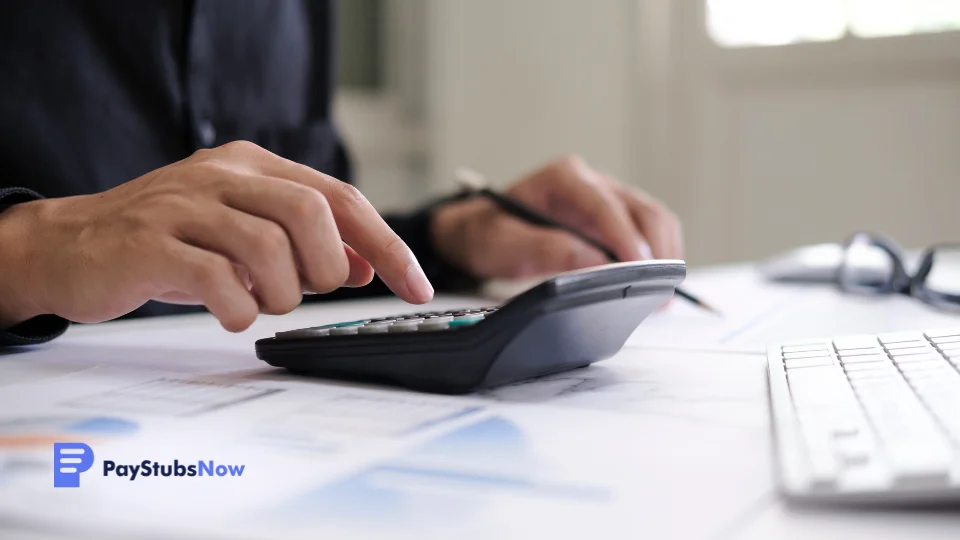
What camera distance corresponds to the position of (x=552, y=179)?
0.86 m

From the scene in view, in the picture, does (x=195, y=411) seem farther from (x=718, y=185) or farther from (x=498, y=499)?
(x=718, y=185)

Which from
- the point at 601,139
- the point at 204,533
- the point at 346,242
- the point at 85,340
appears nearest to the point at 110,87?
the point at 85,340

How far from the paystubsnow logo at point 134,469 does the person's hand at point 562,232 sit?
1.74 feet

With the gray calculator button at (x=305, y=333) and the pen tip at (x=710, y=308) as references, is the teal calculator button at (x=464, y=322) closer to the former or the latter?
the gray calculator button at (x=305, y=333)

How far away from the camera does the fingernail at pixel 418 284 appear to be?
1.50 feet

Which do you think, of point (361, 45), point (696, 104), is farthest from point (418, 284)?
point (361, 45)

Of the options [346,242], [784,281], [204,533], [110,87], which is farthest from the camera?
[784,281]

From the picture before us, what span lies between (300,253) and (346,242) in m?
0.06

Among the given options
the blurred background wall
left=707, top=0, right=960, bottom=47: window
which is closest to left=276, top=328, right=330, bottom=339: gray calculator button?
the blurred background wall

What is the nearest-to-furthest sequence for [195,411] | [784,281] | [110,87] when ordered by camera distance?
1. [195,411]
2. [110,87]
3. [784,281]

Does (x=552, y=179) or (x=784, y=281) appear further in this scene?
(x=784, y=281)

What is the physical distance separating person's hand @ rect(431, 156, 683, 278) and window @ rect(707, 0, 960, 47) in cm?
136

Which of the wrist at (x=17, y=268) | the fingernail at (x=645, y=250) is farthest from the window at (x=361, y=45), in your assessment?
the wrist at (x=17, y=268)

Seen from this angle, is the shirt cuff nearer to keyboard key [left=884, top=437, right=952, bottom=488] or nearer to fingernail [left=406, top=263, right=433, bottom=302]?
fingernail [left=406, top=263, right=433, bottom=302]
